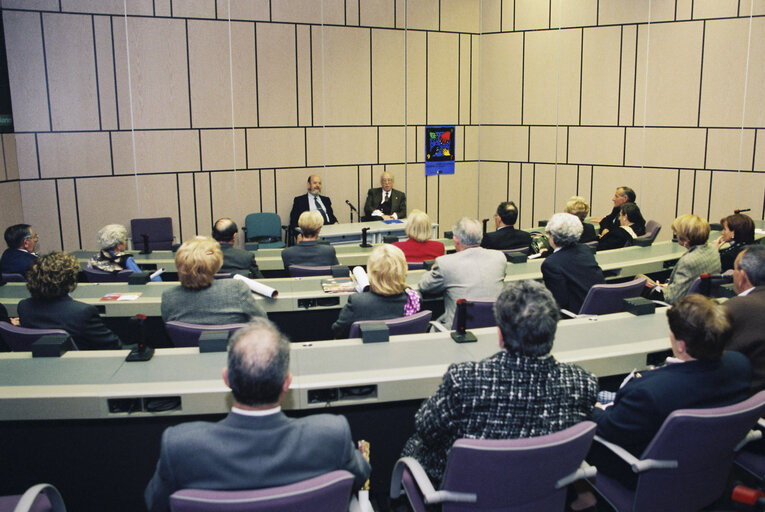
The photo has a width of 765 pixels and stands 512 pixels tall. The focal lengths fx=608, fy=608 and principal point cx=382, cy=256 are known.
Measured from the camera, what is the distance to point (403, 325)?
2986mm

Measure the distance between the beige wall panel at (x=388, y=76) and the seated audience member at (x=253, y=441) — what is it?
729 centimetres

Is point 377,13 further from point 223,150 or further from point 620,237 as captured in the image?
point 620,237

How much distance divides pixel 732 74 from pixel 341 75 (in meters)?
4.81

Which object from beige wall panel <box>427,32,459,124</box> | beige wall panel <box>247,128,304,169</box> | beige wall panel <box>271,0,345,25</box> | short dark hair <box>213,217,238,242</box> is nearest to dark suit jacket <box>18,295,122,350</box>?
short dark hair <box>213,217,238,242</box>

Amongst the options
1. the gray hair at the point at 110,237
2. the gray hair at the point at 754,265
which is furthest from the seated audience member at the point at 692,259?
the gray hair at the point at 110,237

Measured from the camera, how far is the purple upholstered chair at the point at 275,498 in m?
1.46

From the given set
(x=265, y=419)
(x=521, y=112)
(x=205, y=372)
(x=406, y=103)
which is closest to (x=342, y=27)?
(x=406, y=103)

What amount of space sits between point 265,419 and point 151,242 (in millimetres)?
6255

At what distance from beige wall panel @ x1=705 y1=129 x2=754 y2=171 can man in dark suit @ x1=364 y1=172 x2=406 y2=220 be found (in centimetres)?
391

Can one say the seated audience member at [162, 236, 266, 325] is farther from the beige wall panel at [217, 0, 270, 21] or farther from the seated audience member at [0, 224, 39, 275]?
the beige wall panel at [217, 0, 270, 21]

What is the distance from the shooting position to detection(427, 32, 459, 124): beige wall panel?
8867 millimetres

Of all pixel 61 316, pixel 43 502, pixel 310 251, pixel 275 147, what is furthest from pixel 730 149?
pixel 43 502

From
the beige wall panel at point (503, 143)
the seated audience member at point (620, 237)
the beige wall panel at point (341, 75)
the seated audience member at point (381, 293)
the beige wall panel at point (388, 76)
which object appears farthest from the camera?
the beige wall panel at point (503, 143)

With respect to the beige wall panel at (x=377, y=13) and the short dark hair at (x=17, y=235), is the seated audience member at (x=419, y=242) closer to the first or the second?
the short dark hair at (x=17, y=235)
